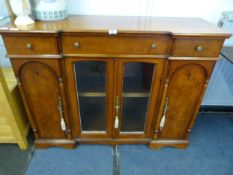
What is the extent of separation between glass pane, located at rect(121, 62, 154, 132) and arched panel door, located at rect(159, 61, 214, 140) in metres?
0.14

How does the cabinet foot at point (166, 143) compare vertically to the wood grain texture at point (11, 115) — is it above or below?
below

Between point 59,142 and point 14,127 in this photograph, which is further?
point 59,142

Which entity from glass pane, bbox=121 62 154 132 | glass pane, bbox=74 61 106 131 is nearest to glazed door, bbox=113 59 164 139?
glass pane, bbox=121 62 154 132

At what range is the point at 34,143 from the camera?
1.48m

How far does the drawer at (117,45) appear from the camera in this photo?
964 millimetres

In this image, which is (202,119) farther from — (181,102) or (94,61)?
(94,61)

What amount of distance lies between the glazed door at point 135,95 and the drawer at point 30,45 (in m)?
0.37

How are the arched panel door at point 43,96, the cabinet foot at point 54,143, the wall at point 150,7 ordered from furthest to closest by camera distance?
the cabinet foot at point 54,143 → the wall at point 150,7 → the arched panel door at point 43,96

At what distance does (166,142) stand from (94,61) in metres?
0.89

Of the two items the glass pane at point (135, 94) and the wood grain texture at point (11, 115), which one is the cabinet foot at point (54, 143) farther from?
the glass pane at point (135, 94)

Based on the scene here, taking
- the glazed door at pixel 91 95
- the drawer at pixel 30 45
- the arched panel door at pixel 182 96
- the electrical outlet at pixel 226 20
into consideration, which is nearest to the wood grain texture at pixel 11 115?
the drawer at pixel 30 45

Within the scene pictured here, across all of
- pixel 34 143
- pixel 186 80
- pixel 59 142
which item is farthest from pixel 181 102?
pixel 34 143

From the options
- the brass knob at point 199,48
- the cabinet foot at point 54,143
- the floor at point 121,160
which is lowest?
the floor at point 121,160

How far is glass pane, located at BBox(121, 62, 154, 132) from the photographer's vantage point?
3.74ft
